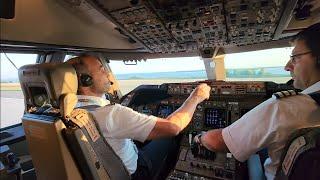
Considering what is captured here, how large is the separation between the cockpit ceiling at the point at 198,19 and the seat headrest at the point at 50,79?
410mm

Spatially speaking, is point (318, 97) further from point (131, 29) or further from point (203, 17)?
point (131, 29)

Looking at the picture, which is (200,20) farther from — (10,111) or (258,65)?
(10,111)

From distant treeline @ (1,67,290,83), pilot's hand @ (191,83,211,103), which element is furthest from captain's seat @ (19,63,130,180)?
distant treeline @ (1,67,290,83)

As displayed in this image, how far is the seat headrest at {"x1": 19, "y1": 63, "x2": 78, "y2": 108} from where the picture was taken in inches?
53.2

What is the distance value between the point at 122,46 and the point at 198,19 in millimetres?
1464

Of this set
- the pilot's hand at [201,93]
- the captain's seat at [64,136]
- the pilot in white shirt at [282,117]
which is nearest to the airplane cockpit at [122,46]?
the captain's seat at [64,136]

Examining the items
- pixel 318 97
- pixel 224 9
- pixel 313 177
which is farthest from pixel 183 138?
pixel 313 177

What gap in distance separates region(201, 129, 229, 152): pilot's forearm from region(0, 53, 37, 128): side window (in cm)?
171

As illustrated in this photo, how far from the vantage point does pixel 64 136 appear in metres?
1.25

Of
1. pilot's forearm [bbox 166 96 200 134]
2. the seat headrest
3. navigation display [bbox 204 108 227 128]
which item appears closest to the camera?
the seat headrest

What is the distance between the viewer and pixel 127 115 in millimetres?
1473

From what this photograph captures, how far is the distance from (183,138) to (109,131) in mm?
947

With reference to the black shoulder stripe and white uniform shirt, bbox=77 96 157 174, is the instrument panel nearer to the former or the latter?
white uniform shirt, bbox=77 96 157 174

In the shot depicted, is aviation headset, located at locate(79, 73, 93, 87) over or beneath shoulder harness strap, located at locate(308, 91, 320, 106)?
over
